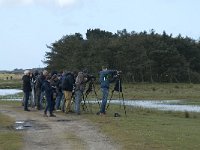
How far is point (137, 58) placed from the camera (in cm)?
9306

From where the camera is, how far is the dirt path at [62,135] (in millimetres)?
A: 15133

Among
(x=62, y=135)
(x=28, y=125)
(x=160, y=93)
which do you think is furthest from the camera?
(x=160, y=93)

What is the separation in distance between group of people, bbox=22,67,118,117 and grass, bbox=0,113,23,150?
3.59m

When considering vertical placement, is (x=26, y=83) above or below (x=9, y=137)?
above

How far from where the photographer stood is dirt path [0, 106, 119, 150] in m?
15.1

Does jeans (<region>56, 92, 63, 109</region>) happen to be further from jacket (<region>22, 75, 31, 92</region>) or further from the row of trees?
the row of trees

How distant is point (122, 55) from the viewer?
95375 millimetres

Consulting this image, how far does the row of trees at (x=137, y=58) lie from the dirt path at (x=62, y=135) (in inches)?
2777

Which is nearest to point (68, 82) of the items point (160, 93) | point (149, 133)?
point (149, 133)

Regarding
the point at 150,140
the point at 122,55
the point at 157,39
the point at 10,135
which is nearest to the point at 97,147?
the point at 150,140

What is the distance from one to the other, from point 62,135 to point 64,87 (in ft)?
26.9

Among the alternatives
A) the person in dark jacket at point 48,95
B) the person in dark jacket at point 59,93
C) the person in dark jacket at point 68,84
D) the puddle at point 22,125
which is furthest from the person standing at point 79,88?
the puddle at point 22,125

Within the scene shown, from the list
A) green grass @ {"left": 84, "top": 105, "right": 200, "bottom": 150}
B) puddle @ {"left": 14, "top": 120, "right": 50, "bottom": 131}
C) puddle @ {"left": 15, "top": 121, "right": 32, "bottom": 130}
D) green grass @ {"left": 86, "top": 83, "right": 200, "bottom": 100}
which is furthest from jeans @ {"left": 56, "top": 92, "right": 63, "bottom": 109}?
green grass @ {"left": 86, "top": 83, "right": 200, "bottom": 100}

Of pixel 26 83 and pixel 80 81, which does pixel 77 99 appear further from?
pixel 26 83
